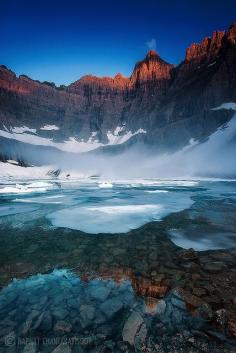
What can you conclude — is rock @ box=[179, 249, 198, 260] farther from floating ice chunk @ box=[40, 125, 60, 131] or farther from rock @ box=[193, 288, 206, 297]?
floating ice chunk @ box=[40, 125, 60, 131]

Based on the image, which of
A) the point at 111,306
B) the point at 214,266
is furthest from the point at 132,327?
the point at 214,266

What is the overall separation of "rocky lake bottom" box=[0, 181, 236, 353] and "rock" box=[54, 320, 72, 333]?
16mm

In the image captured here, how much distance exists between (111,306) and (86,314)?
0.49 metres

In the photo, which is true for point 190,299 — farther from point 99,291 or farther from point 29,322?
point 29,322

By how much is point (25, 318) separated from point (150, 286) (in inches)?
98.6

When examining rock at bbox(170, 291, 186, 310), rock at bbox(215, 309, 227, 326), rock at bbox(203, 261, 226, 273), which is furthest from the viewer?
rock at bbox(203, 261, 226, 273)

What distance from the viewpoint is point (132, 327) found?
150 inches

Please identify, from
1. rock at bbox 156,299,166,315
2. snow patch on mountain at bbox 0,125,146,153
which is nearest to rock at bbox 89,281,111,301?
rock at bbox 156,299,166,315

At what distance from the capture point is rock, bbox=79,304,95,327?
396 cm

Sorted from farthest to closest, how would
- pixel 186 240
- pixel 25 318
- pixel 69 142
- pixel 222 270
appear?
pixel 69 142
pixel 186 240
pixel 222 270
pixel 25 318

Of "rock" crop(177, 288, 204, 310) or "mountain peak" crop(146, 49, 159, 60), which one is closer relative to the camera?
"rock" crop(177, 288, 204, 310)

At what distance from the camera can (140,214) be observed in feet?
42.6

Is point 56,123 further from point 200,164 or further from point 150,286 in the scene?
point 150,286

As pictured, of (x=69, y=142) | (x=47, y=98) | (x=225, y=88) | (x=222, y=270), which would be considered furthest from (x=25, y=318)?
(x=47, y=98)
